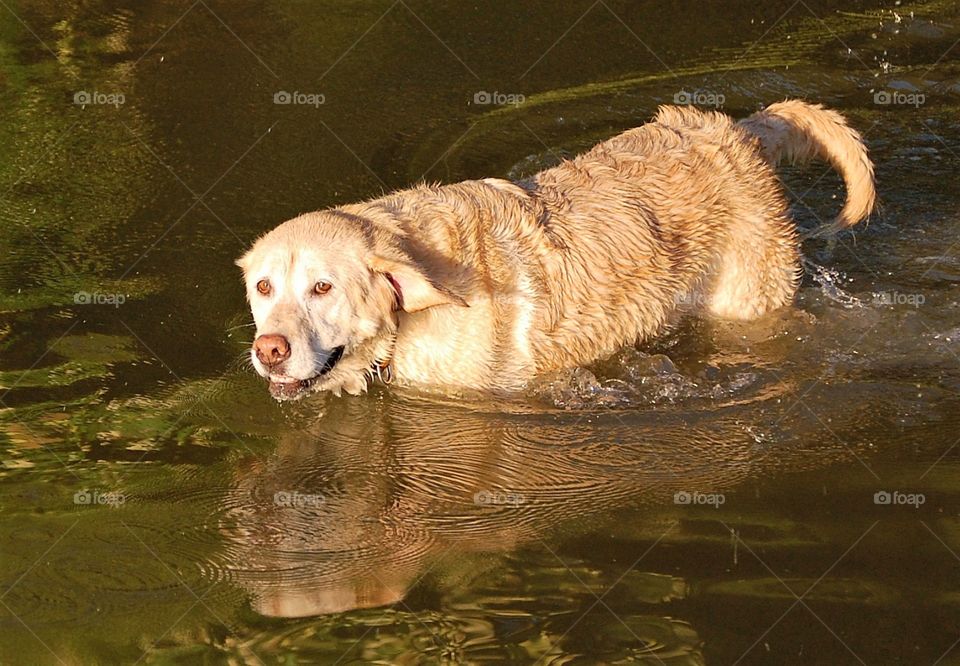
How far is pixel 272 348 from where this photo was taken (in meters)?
5.89

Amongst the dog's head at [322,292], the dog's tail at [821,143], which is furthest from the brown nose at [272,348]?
the dog's tail at [821,143]

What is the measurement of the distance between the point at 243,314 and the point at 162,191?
1.78 metres

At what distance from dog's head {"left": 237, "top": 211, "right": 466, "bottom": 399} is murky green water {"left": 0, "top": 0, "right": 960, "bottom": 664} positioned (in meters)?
0.55

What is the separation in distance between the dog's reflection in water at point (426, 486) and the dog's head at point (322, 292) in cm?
51

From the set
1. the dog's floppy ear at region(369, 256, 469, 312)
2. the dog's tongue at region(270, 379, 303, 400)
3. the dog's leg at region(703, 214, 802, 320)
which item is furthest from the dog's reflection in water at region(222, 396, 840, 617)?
the dog's leg at region(703, 214, 802, 320)

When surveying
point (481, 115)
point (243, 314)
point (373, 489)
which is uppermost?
point (481, 115)

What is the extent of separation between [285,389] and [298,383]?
0.24 feet

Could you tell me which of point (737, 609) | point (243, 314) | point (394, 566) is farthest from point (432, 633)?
point (243, 314)

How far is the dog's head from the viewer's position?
5961mm

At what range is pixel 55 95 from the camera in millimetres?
10047

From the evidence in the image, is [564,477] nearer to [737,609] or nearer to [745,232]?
[737,609]

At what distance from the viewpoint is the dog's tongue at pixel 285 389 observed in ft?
20.2

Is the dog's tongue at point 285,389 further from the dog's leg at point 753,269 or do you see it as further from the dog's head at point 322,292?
the dog's leg at point 753,269

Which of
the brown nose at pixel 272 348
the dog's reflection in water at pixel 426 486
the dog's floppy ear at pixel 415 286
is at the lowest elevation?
the dog's reflection in water at pixel 426 486
